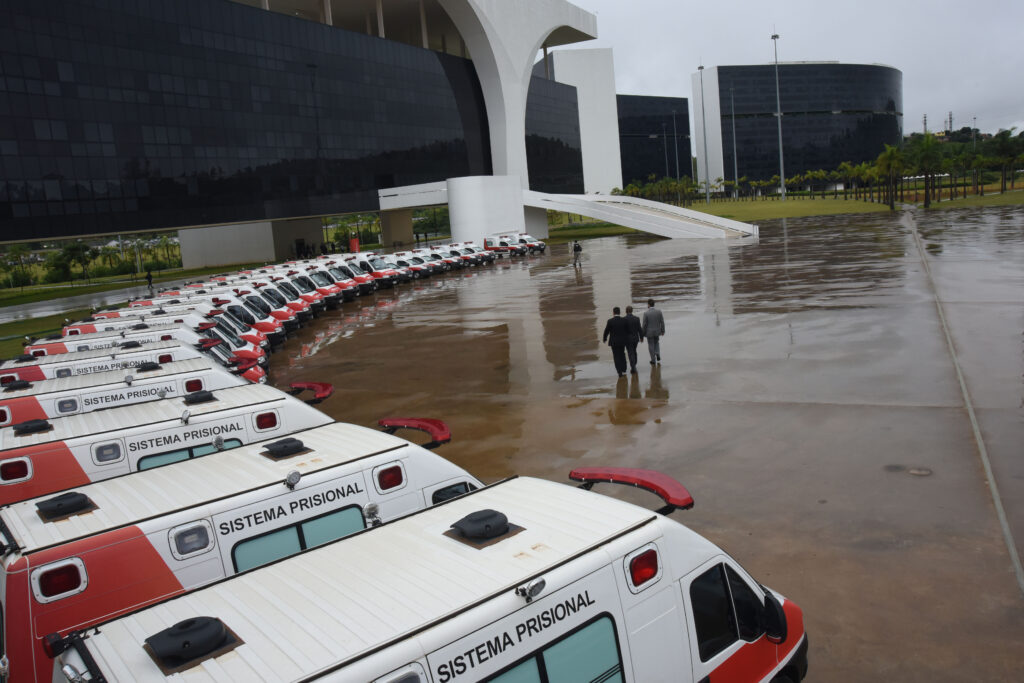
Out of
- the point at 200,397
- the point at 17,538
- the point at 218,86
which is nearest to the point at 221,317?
the point at 200,397

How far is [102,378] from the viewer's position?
35.7 ft

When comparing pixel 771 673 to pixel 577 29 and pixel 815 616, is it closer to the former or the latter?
pixel 815 616

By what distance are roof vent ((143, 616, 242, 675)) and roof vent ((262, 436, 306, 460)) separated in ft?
9.92

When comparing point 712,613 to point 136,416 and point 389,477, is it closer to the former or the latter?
point 389,477

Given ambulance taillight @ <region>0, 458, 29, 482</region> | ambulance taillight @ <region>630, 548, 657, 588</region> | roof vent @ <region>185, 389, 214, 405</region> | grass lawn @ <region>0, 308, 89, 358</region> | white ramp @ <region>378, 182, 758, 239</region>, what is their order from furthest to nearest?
1. white ramp @ <region>378, 182, 758, 239</region>
2. grass lawn @ <region>0, 308, 89, 358</region>
3. roof vent @ <region>185, 389, 214, 405</region>
4. ambulance taillight @ <region>0, 458, 29, 482</region>
5. ambulance taillight @ <region>630, 548, 657, 588</region>

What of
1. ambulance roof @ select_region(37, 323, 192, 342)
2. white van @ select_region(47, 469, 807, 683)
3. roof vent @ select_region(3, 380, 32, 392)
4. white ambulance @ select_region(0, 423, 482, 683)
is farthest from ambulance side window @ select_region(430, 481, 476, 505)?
ambulance roof @ select_region(37, 323, 192, 342)

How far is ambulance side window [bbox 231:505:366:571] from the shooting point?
18.8 feet

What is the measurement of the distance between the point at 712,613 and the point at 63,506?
434cm

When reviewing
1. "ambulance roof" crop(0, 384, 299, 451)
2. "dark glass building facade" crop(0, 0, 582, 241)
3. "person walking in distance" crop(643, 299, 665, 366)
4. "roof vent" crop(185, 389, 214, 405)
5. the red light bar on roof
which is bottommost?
"person walking in distance" crop(643, 299, 665, 366)

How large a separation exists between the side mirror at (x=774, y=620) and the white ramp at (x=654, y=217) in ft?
172

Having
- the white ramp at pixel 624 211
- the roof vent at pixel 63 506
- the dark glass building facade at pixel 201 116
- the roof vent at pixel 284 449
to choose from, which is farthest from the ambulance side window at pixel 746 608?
the white ramp at pixel 624 211

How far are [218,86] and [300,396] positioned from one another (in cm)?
4194

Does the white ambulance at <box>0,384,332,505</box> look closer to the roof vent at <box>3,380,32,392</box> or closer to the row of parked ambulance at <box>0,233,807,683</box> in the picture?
the row of parked ambulance at <box>0,233,807,683</box>

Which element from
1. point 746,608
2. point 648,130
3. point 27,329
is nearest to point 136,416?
point 746,608
